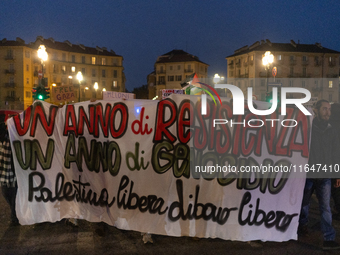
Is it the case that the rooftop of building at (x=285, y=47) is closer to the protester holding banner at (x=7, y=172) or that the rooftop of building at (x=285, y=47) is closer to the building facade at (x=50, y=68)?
the building facade at (x=50, y=68)

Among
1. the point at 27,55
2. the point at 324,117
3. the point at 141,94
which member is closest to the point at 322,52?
the point at 141,94

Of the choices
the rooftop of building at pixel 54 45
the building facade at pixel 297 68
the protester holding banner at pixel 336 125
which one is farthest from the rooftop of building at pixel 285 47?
the protester holding banner at pixel 336 125

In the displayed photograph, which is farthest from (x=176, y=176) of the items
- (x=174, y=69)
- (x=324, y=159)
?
(x=174, y=69)

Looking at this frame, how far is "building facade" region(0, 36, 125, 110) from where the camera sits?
59.1m

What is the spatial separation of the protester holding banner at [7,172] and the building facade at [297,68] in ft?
193

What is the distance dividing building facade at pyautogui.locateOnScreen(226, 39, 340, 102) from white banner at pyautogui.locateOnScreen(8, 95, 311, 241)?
58205mm

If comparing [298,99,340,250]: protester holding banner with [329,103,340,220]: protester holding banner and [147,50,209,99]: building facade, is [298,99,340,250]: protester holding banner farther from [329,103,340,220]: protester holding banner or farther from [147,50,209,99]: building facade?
[147,50,209,99]: building facade

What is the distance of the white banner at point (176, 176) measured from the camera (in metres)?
4.36

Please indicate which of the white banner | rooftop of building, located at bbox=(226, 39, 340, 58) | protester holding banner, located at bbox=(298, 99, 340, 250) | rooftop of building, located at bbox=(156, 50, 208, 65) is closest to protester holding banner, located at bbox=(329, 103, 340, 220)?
protester holding banner, located at bbox=(298, 99, 340, 250)

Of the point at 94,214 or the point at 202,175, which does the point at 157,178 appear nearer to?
the point at 202,175

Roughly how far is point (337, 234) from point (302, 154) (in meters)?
1.47

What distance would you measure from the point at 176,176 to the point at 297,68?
215ft

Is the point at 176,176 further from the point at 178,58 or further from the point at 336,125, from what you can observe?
the point at 178,58

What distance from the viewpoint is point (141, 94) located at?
290 feet
